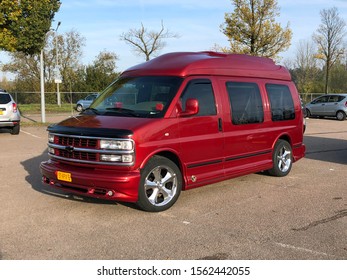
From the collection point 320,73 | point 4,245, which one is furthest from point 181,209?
point 320,73

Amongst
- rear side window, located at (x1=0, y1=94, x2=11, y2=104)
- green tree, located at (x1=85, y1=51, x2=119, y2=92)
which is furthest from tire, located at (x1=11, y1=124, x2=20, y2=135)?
green tree, located at (x1=85, y1=51, x2=119, y2=92)

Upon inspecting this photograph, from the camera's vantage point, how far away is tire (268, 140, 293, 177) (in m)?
7.92

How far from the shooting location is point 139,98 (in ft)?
20.2

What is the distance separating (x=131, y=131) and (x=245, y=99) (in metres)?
2.69

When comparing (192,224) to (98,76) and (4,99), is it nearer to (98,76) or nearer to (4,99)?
(4,99)

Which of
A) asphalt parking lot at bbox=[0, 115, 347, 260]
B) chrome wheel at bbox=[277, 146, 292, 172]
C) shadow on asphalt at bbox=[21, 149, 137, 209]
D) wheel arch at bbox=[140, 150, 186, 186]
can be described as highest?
wheel arch at bbox=[140, 150, 186, 186]

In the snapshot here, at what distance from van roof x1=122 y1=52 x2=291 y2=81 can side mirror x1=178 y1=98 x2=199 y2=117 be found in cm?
51

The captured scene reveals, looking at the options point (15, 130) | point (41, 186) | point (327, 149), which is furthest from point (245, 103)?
point (15, 130)

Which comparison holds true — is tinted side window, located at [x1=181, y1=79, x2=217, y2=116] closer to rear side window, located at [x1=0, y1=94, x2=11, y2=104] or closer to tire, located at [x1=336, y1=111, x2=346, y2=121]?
rear side window, located at [x1=0, y1=94, x2=11, y2=104]

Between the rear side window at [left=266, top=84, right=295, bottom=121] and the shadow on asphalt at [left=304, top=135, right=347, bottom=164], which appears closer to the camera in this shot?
the rear side window at [left=266, top=84, right=295, bottom=121]

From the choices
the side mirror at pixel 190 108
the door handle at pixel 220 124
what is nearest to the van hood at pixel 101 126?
the side mirror at pixel 190 108

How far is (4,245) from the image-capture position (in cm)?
448

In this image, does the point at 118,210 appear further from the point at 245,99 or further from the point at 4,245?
the point at 245,99

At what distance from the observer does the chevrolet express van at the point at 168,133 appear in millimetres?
5336
